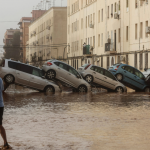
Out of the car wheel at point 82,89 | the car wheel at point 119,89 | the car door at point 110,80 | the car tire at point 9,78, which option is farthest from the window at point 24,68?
the car wheel at point 119,89

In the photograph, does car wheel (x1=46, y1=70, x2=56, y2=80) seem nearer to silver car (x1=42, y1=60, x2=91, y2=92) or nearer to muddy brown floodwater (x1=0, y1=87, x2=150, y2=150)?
silver car (x1=42, y1=60, x2=91, y2=92)

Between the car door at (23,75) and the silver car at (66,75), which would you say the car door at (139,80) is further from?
the car door at (23,75)

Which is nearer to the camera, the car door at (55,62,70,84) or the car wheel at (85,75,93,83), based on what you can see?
the car door at (55,62,70,84)

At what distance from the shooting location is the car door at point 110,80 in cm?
3038

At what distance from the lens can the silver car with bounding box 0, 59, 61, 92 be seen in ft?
89.2

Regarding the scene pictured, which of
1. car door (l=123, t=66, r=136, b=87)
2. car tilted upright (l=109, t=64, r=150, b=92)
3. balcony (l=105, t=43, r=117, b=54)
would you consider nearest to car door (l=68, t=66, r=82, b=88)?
car tilted upright (l=109, t=64, r=150, b=92)

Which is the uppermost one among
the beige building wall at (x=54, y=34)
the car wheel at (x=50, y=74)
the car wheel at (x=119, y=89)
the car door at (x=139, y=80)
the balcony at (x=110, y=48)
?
the beige building wall at (x=54, y=34)

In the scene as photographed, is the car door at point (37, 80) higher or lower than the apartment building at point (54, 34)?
lower

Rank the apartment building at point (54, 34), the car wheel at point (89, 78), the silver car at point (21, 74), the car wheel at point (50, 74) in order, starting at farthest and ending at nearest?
the apartment building at point (54, 34)
the car wheel at point (89, 78)
the car wheel at point (50, 74)
the silver car at point (21, 74)

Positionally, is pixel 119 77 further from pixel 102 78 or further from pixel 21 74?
pixel 21 74

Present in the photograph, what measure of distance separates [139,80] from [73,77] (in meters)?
5.09

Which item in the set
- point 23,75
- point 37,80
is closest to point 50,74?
point 37,80

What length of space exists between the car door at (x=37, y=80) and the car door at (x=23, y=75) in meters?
0.23

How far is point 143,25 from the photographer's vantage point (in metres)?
42.4
